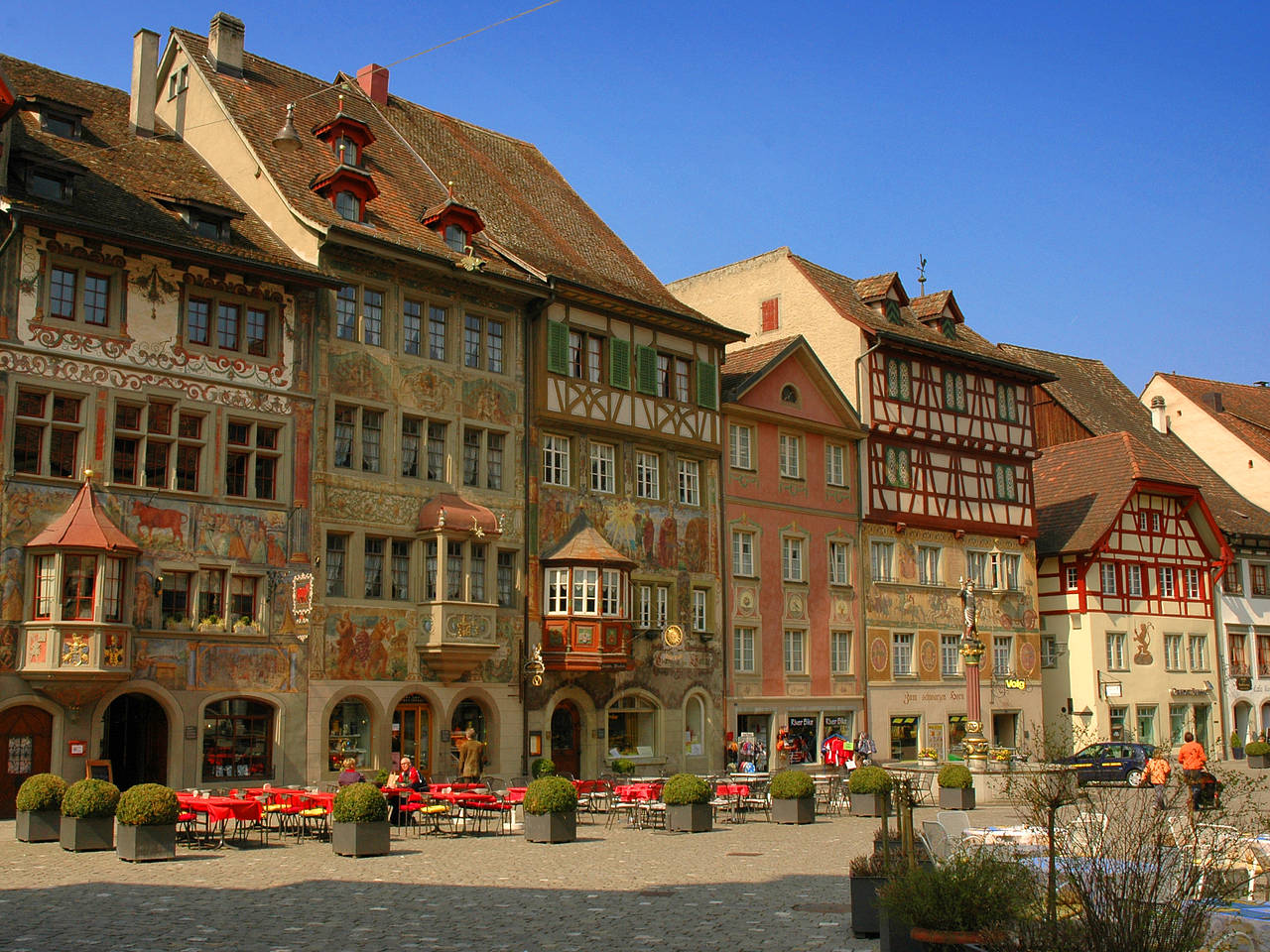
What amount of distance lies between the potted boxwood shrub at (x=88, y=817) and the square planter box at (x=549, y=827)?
18.2 ft

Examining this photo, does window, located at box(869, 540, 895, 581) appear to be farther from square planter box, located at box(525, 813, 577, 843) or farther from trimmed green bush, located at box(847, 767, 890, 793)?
square planter box, located at box(525, 813, 577, 843)

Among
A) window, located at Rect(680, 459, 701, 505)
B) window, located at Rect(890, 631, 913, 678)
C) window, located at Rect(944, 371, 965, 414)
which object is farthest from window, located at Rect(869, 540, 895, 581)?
window, located at Rect(680, 459, 701, 505)

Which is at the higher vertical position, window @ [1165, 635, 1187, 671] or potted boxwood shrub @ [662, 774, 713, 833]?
window @ [1165, 635, 1187, 671]

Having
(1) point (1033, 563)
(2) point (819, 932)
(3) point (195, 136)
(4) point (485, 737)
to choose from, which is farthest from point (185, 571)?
(1) point (1033, 563)

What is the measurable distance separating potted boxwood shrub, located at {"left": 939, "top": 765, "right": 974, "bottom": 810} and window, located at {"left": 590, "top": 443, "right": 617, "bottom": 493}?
1068 centimetres

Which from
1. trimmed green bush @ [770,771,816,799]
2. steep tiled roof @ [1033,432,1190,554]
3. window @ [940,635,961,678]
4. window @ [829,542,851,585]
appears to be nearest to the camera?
trimmed green bush @ [770,771,816,799]

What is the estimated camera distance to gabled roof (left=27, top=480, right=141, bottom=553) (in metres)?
23.2

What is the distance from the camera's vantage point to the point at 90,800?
17734 mm

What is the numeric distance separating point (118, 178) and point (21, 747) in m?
10.7

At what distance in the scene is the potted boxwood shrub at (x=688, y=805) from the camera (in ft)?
72.3

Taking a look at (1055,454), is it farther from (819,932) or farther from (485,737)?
(819,932)

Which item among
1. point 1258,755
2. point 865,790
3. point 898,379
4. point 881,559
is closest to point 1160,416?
point 1258,755

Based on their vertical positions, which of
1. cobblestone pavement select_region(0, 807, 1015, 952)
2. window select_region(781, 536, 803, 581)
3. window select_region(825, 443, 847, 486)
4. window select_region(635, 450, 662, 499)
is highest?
window select_region(825, 443, 847, 486)

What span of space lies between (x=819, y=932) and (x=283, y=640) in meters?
16.1
